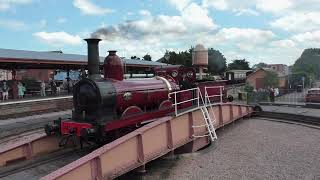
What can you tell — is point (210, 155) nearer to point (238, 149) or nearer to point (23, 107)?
point (238, 149)

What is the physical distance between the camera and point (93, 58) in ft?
37.2

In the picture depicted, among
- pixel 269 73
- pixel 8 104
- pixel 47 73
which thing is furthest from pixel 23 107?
pixel 47 73

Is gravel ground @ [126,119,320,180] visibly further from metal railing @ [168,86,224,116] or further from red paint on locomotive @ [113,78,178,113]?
red paint on locomotive @ [113,78,178,113]

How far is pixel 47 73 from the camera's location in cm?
7181

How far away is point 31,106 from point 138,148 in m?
14.1

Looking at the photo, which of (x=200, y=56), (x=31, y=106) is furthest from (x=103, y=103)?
(x=31, y=106)

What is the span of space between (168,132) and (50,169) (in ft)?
11.3

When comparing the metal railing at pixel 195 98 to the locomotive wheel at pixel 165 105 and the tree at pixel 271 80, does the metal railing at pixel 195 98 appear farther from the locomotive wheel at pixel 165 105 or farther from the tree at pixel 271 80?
the tree at pixel 271 80

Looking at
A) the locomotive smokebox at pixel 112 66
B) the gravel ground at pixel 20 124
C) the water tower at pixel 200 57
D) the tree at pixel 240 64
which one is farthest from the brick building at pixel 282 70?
the locomotive smokebox at pixel 112 66

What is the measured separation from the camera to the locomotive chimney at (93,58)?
11258 mm

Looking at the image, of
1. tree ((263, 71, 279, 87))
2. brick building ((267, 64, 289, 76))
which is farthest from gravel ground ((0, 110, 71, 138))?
brick building ((267, 64, 289, 76))

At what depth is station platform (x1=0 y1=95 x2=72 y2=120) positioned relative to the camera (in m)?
20.6

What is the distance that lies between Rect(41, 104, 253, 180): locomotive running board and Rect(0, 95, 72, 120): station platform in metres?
11.5

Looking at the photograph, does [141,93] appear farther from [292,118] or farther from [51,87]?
[51,87]
